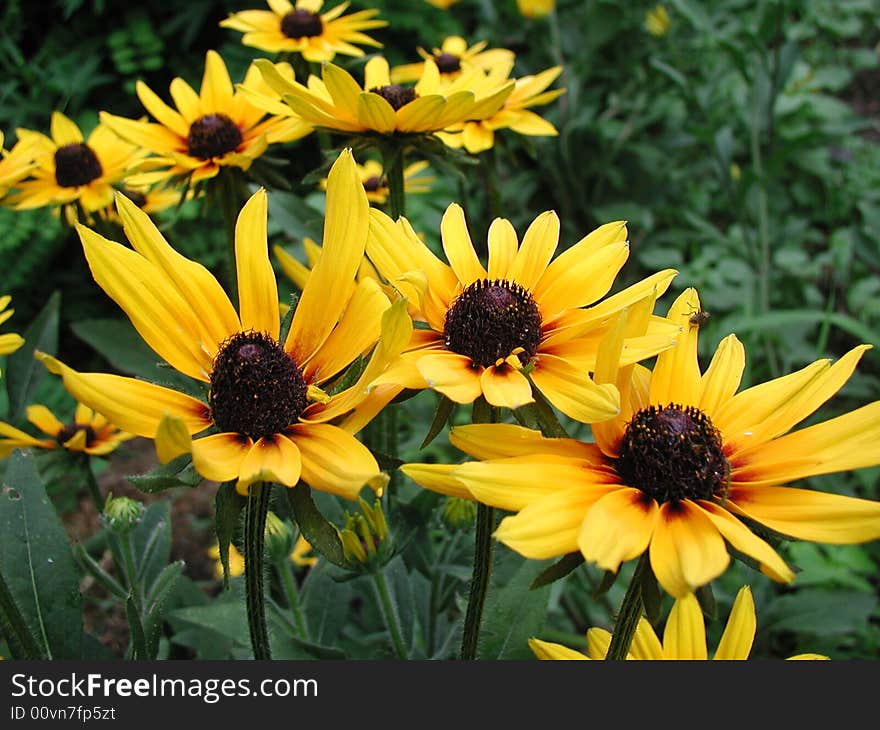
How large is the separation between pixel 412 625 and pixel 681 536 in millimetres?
793

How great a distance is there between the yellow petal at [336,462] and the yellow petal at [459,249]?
0.26 meters

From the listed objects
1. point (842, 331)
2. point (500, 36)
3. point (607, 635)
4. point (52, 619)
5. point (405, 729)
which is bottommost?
point (405, 729)

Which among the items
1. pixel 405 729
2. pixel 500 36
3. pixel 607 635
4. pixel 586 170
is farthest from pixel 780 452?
pixel 500 36

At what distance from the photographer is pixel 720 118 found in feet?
10.8

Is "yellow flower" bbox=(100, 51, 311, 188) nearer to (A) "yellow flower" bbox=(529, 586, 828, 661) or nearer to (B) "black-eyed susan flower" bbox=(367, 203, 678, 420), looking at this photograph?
(B) "black-eyed susan flower" bbox=(367, 203, 678, 420)

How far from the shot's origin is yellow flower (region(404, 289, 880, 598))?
2.44 ft

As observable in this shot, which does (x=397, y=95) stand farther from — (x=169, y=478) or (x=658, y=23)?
(x=658, y=23)

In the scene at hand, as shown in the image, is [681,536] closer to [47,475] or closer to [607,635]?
[607,635]

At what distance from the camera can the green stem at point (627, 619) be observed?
2.79ft

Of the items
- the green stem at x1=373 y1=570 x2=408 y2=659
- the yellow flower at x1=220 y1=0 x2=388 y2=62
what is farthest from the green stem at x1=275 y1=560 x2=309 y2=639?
the yellow flower at x1=220 y1=0 x2=388 y2=62

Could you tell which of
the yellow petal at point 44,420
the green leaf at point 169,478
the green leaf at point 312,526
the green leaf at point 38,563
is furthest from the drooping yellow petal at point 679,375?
the yellow petal at point 44,420

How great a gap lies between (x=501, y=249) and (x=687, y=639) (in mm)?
486

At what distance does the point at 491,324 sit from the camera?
916 mm

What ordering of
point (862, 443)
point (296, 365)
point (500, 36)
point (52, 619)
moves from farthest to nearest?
point (500, 36) → point (52, 619) → point (296, 365) → point (862, 443)
